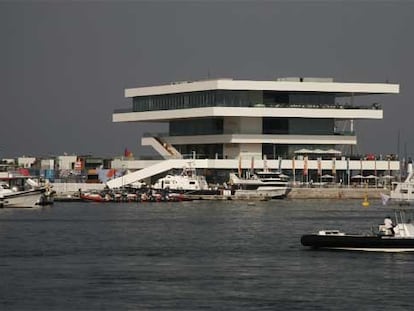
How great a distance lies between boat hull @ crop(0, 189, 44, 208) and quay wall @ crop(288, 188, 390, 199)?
4127cm

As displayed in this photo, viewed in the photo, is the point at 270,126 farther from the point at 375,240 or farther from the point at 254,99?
the point at 375,240

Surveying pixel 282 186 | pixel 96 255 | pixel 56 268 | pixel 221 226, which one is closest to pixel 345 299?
pixel 56 268

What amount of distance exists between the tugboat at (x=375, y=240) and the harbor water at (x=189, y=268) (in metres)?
0.60

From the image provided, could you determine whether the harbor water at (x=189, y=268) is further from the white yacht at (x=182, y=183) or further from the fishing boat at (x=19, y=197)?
the white yacht at (x=182, y=183)

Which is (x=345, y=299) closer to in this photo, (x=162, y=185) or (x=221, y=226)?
(x=221, y=226)

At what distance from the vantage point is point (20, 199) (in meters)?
133

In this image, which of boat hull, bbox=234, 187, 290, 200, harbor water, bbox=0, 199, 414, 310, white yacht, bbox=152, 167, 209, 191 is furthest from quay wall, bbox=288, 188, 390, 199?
harbor water, bbox=0, 199, 414, 310

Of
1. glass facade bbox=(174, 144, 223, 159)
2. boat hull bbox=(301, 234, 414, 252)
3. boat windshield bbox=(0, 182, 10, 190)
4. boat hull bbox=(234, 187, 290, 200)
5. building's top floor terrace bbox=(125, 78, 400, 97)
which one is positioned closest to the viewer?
boat hull bbox=(301, 234, 414, 252)

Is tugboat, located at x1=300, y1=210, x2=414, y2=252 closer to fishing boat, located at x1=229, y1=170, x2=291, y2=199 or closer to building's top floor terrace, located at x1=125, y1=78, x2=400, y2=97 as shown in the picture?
fishing boat, located at x1=229, y1=170, x2=291, y2=199

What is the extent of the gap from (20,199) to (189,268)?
2761 inches

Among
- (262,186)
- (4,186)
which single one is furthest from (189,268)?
(262,186)

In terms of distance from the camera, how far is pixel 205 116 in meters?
171

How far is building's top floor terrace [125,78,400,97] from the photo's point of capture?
170 metres

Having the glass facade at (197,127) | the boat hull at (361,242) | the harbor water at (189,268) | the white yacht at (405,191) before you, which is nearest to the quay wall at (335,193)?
the white yacht at (405,191)
